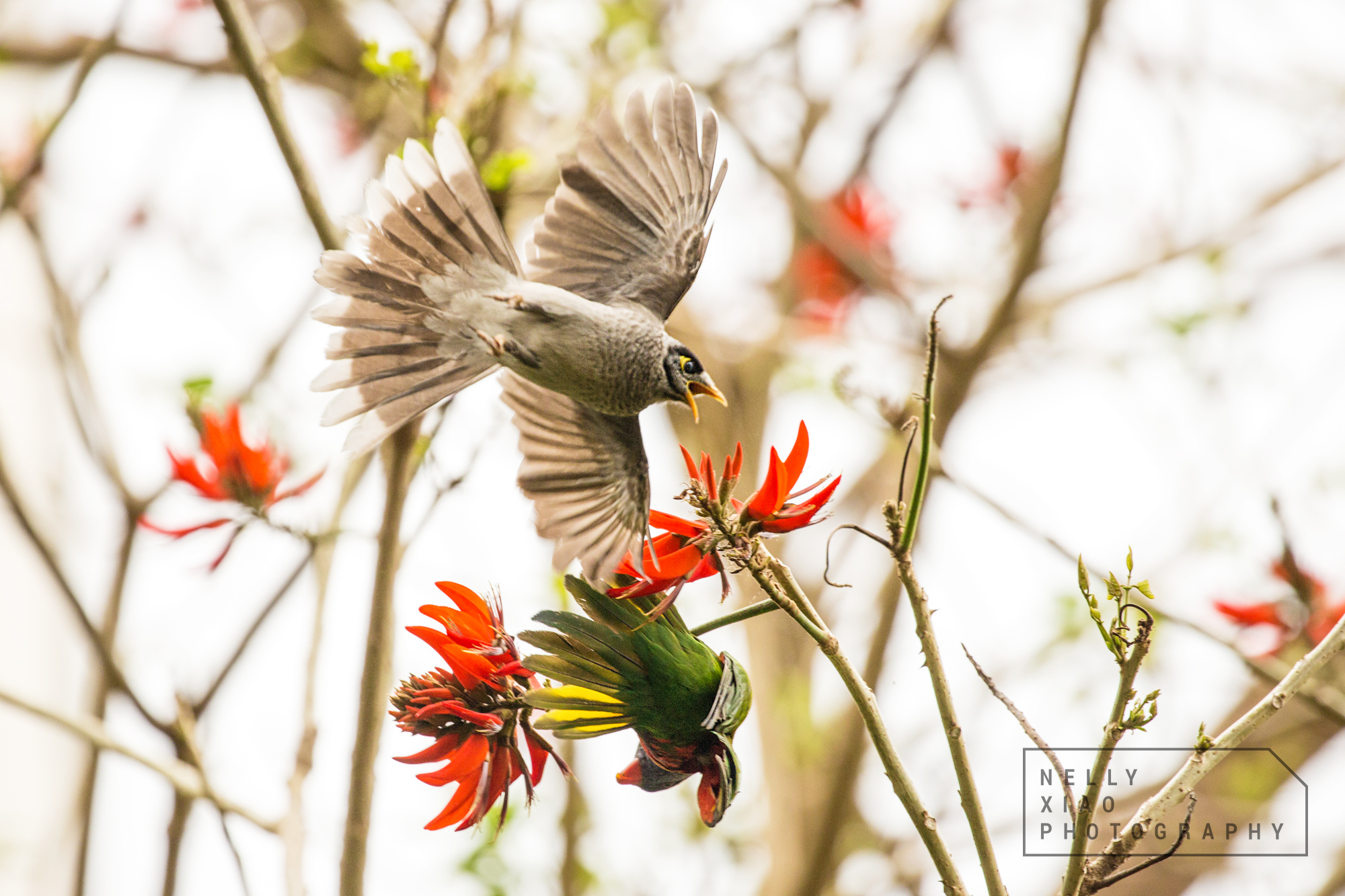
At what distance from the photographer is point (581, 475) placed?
101 cm

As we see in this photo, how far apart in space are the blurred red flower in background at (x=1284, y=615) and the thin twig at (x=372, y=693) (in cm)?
147

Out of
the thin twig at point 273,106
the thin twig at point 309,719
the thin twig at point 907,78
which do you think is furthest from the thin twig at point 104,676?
the thin twig at point 907,78

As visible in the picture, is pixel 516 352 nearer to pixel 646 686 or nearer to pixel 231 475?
pixel 646 686

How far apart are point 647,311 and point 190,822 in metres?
1.07

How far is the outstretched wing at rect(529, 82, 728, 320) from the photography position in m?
1.02

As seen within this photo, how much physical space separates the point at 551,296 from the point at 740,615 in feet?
1.62

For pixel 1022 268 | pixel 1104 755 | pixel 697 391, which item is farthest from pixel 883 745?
pixel 1022 268

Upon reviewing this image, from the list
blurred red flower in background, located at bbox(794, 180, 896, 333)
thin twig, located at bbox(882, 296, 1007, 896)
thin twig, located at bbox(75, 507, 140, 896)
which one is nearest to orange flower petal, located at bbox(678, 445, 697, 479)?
thin twig, located at bbox(882, 296, 1007, 896)

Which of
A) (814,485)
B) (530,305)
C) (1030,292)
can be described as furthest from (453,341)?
(1030,292)

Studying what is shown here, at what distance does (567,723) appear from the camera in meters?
0.78

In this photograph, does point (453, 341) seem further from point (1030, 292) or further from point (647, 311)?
point (1030, 292)

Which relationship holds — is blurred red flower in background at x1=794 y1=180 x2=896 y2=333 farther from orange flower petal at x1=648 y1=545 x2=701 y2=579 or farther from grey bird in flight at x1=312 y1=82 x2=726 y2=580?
orange flower petal at x1=648 y1=545 x2=701 y2=579

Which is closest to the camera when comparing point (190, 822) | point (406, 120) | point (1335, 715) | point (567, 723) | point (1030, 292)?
point (567, 723)

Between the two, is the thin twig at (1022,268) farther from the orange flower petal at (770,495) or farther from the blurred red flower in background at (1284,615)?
the orange flower petal at (770,495)
